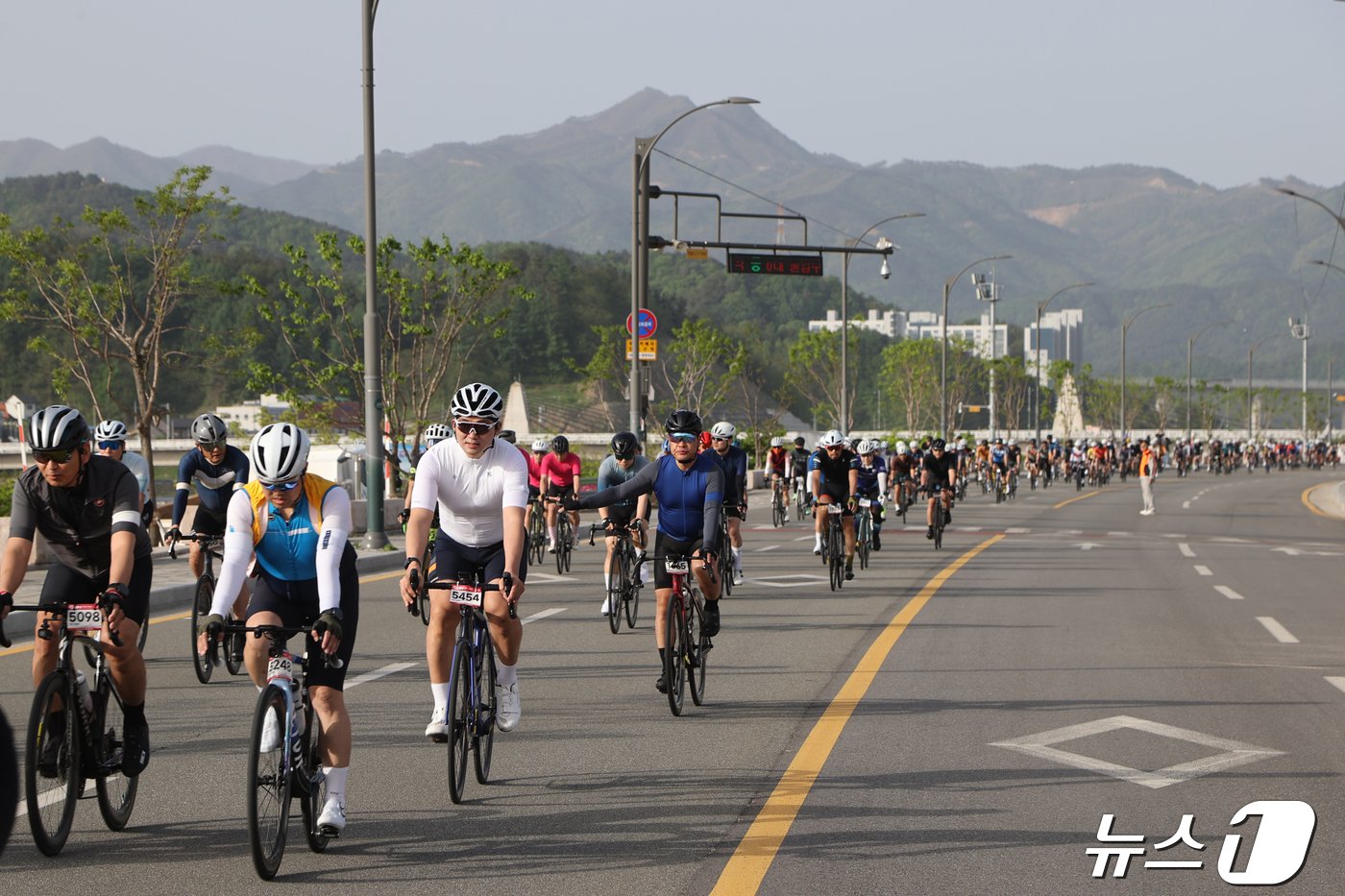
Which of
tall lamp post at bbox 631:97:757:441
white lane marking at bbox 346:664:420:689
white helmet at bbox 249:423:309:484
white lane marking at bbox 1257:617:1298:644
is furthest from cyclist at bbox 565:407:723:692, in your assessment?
tall lamp post at bbox 631:97:757:441

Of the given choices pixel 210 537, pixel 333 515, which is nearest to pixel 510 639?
pixel 333 515

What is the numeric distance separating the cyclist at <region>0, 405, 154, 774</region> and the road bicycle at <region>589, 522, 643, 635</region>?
7184 mm

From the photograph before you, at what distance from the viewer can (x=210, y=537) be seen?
39.3 ft

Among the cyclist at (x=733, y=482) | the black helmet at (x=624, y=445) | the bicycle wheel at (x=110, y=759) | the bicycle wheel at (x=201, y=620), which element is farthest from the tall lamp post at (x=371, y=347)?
the bicycle wheel at (x=110, y=759)

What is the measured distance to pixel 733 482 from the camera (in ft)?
52.0

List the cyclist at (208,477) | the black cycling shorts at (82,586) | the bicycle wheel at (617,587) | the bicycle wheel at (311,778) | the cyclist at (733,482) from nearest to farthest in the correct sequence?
the bicycle wheel at (311,778), the black cycling shorts at (82,586), the cyclist at (208,477), the bicycle wheel at (617,587), the cyclist at (733,482)

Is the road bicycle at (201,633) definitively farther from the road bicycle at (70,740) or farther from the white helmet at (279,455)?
the white helmet at (279,455)

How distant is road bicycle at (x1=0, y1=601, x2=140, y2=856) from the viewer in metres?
6.16

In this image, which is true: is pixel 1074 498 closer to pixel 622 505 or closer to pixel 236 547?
pixel 622 505

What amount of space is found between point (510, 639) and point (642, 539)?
241 inches

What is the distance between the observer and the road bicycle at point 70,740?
6.16 meters

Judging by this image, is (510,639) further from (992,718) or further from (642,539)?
(642,539)

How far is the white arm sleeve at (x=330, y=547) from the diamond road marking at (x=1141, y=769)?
12.8ft

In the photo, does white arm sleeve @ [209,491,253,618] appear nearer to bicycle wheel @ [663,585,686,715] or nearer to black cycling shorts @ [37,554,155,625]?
black cycling shorts @ [37,554,155,625]
